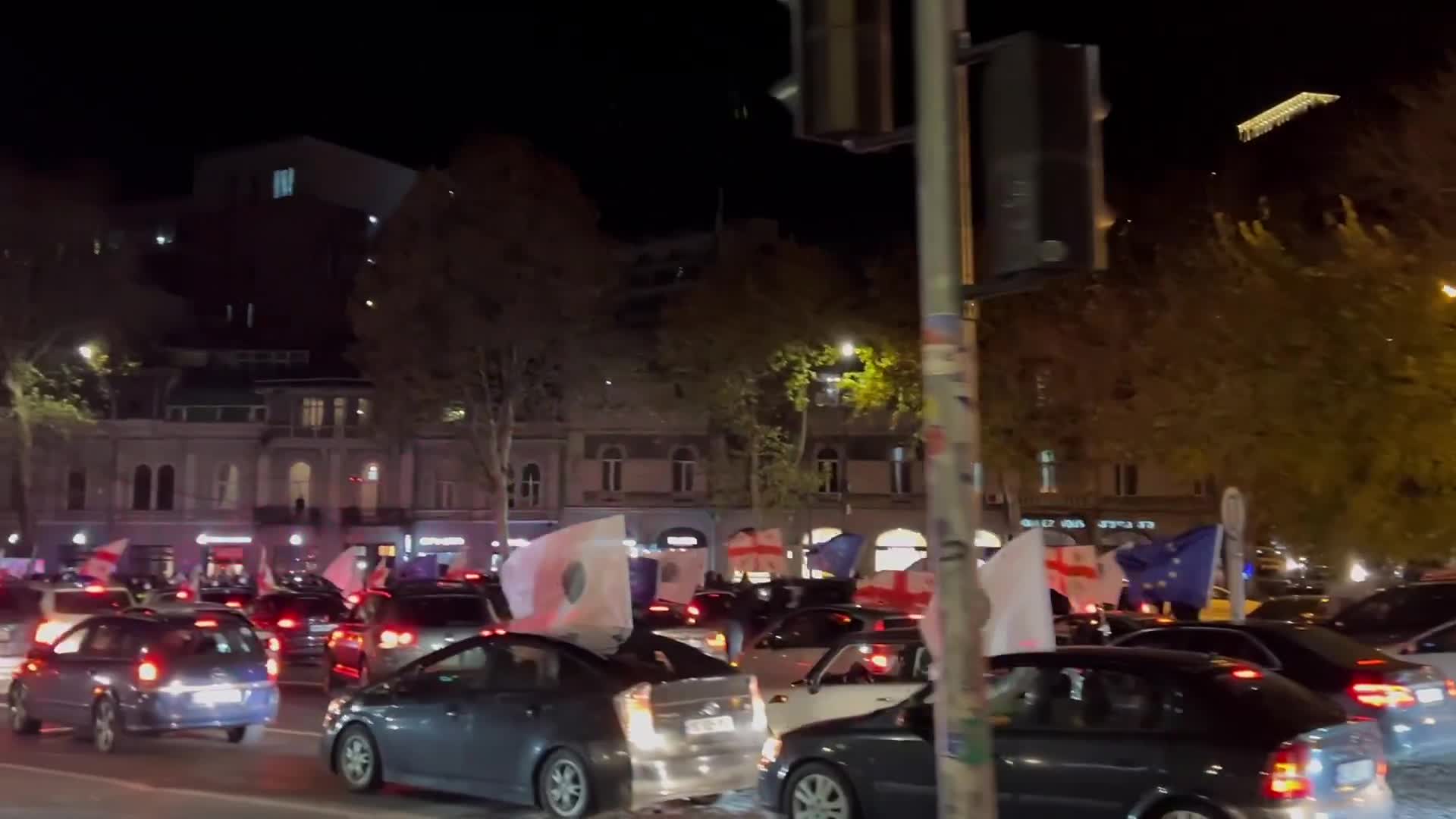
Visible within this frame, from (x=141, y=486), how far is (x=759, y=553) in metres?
45.0

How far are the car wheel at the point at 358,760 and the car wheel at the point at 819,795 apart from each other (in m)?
4.15

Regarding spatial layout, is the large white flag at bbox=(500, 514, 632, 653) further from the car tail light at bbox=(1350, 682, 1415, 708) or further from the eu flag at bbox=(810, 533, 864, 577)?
the eu flag at bbox=(810, 533, 864, 577)

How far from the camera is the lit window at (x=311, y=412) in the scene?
67688 millimetres

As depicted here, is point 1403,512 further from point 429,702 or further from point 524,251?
point 524,251

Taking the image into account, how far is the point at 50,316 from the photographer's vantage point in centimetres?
4994

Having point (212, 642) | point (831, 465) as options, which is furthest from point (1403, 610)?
point (831, 465)

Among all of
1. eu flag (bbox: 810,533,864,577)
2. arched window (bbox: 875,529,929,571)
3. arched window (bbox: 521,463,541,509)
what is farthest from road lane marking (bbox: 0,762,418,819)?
arched window (bbox: 521,463,541,509)

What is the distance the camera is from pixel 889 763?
33.3 ft

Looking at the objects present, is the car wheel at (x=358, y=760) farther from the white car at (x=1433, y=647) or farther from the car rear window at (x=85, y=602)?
the car rear window at (x=85, y=602)

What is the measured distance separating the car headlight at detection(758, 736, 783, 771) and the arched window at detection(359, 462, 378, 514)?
188 feet

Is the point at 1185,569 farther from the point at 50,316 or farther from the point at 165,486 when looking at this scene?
the point at 165,486

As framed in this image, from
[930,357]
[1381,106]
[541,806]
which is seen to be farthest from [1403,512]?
[930,357]

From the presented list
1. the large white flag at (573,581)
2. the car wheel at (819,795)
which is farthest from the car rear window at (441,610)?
the car wheel at (819,795)

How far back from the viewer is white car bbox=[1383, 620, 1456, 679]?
15.5 metres
